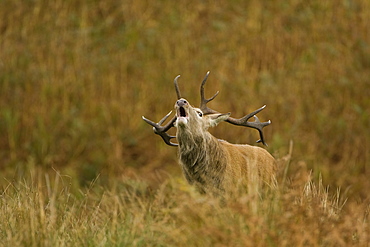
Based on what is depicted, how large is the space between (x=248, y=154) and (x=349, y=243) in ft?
14.6

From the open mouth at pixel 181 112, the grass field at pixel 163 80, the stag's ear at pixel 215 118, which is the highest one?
the open mouth at pixel 181 112

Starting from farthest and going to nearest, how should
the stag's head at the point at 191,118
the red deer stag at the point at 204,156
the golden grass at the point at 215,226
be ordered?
the red deer stag at the point at 204,156
the stag's head at the point at 191,118
the golden grass at the point at 215,226

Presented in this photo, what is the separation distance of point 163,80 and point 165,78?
0.06 meters

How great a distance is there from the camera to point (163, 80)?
→ 20.1 metres

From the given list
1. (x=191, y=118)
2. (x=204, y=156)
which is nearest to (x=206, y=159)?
(x=204, y=156)

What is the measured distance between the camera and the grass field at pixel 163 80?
18484mm

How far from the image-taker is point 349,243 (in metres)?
6.61

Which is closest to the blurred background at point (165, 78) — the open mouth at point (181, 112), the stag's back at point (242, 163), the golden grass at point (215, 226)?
the stag's back at point (242, 163)

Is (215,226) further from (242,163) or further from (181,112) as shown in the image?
(242,163)

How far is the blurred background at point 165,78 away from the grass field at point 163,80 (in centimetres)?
3

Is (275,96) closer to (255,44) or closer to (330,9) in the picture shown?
(255,44)

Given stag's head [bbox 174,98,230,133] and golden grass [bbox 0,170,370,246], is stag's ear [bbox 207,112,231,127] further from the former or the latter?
golden grass [bbox 0,170,370,246]

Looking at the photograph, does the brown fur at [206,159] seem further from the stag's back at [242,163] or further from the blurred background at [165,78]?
the blurred background at [165,78]

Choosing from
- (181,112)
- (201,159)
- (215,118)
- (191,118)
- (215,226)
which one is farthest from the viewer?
(215,118)
